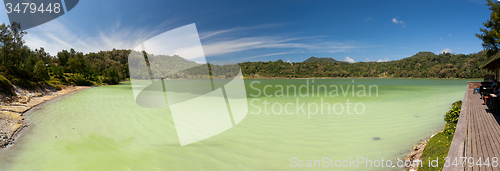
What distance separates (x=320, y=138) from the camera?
6.31 m

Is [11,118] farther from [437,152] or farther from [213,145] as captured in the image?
[437,152]

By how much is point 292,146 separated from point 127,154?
4393mm

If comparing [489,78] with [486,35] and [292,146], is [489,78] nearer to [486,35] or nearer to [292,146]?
[486,35]

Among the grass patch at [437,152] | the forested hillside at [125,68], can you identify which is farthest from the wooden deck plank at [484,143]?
the forested hillside at [125,68]

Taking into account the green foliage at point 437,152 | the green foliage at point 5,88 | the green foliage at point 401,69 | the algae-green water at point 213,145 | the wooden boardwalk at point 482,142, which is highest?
the green foliage at point 401,69

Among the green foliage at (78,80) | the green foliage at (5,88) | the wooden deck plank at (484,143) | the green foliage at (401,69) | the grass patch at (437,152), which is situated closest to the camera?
the wooden deck plank at (484,143)

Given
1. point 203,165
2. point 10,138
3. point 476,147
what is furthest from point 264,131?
point 10,138

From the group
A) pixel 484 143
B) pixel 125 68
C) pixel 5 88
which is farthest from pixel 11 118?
pixel 125 68

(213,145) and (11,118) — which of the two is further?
(11,118)

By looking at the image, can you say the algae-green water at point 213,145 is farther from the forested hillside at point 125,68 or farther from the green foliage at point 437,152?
the forested hillside at point 125,68

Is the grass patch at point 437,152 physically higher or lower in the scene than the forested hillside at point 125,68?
lower

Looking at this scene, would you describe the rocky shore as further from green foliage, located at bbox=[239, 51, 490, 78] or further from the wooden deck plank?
green foliage, located at bbox=[239, 51, 490, 78]

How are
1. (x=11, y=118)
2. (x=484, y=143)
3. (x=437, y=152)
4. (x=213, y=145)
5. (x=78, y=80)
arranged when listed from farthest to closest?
(x=78, y=80) < (x=11, y=118) < (x=213, y=145) < (x=437, y=152) < (x=484, y=143)

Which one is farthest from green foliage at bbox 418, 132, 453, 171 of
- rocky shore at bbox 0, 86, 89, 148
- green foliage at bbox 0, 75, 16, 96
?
green foliage at bbox 0, 75, 16, 96
